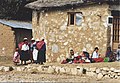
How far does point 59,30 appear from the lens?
23828mm

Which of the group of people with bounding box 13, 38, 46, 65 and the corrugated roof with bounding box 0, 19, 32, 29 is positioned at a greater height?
the corrugated roof with bounding box 0, 19, 32, 29

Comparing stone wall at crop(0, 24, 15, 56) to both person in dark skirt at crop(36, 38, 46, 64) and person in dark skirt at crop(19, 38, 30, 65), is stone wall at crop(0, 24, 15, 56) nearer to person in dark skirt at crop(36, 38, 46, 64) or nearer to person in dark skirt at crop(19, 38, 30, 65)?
person in dark skirt at crop(19, 38, 30, 65)

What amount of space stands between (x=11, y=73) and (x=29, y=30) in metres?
13.6

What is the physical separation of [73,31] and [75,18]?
0.78 m

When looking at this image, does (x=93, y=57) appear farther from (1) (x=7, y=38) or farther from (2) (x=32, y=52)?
(1) (x=7, y=38)

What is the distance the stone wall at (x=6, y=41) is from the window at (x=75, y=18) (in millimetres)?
6720

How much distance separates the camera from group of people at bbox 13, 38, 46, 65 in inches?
811

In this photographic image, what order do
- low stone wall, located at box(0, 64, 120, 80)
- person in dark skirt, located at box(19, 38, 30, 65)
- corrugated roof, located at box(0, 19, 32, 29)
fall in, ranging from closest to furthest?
low stone wall, located at box(0, 64, 120, 80) → person in dark skirt, located at box(19, 38, 30, 65) → corrugated roof, located at box(0, 19, 32, 29)

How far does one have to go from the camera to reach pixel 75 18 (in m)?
23.4

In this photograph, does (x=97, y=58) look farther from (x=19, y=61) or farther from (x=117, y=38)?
(x=19, y=61)

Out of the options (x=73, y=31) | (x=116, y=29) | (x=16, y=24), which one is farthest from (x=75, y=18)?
(x=16, y=24)

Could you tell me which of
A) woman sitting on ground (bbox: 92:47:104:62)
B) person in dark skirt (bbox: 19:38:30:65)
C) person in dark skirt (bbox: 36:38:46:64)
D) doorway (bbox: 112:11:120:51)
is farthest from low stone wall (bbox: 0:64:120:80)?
doorway (bbox: 112:11:120:51)

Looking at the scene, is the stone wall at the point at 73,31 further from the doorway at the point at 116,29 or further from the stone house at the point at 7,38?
the stone house at the point at 7,38

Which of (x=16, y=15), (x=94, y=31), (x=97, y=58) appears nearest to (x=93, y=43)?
(x=94, y=31)
